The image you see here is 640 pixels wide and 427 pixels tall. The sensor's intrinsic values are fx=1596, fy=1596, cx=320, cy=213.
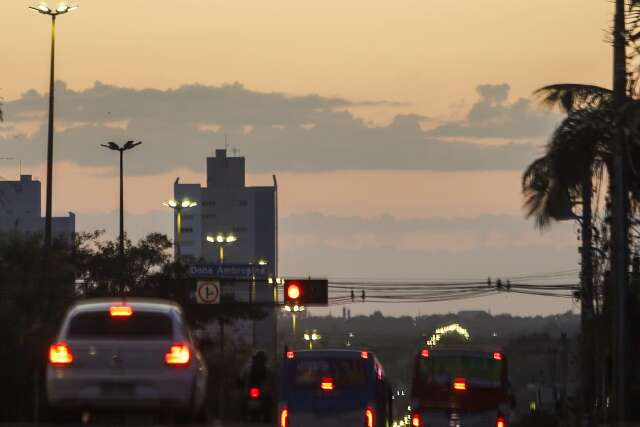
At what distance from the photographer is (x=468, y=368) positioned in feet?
106

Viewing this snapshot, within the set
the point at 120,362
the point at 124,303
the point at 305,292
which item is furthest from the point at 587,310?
the point at 120,362

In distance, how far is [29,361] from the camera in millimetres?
44750

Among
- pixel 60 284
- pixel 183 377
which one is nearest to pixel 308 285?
pixel 60 284

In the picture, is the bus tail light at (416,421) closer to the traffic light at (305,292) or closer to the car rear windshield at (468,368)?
the car rear windshield at (468,368)

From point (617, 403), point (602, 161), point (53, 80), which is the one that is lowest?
point (617, 403)

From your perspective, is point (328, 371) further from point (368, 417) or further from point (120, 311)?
point (120, 311)

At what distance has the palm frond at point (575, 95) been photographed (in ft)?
136

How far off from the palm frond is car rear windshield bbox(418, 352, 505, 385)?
10.3m

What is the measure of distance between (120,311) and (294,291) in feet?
105

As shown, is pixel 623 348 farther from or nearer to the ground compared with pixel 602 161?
nearer to the ground

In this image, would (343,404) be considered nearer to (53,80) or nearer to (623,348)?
(623,348)

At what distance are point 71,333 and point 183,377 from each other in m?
1.66

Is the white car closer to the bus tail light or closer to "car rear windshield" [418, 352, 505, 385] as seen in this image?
the bus tail light

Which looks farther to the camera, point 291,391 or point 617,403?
point 617,403
